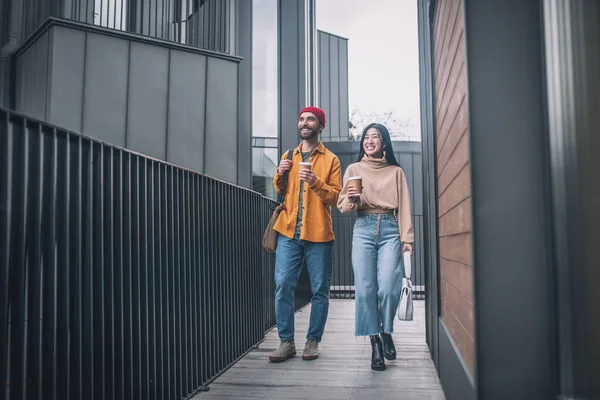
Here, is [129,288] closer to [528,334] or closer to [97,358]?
[97,358]

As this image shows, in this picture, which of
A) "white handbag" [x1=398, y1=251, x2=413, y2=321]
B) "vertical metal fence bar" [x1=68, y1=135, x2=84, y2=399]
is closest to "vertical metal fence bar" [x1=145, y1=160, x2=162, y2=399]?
"vertical metal fence bar" [x1=68, y1=135, x2=84, y2=399]

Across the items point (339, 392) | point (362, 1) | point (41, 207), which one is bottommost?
point (339, 392)

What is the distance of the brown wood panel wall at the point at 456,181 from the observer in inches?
73.2

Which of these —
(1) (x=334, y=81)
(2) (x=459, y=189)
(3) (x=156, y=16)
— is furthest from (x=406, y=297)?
(1) (x=334, y=81)

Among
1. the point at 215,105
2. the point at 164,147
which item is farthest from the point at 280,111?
the point at 164,147

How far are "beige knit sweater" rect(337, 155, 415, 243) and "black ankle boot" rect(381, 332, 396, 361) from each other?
0.78m

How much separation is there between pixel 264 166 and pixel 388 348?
755 centimetres

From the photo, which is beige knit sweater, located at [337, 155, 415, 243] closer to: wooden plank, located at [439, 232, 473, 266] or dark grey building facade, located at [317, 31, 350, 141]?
wooden plank, located at [439, 232, 473, 266]

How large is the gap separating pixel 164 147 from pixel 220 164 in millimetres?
890

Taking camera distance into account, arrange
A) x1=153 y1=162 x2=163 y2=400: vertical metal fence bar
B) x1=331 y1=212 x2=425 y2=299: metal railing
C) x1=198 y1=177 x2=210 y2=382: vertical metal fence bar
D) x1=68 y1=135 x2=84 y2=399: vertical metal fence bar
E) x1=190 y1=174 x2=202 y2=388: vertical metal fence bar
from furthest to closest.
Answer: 1. x1=331 y1=212 x2=425 y2=299: metal railing
2. x1=198 y1=177 x2=210 y2=382: vertical metal fence bar
3. x1=190 y1=174 x2=202 y2=388: vertical metal fence bar
4. x1=153 y1=162 x2=163 y2=400: vertical metal fence bar
5. x1=68 y1=135 x2=84 y2=399: vertical metal fence bar

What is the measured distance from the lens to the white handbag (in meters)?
3.67

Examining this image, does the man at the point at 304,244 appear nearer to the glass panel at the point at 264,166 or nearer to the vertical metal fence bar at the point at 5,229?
the vertical metal fence bar at the point at 5,229

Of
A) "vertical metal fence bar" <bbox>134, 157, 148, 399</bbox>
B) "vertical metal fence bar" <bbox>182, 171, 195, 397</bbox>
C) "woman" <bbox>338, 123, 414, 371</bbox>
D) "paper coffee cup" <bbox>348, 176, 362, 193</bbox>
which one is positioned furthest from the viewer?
"woman" <bbox>338, 123, 414, 371</bbox>

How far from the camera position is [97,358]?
2053mm
